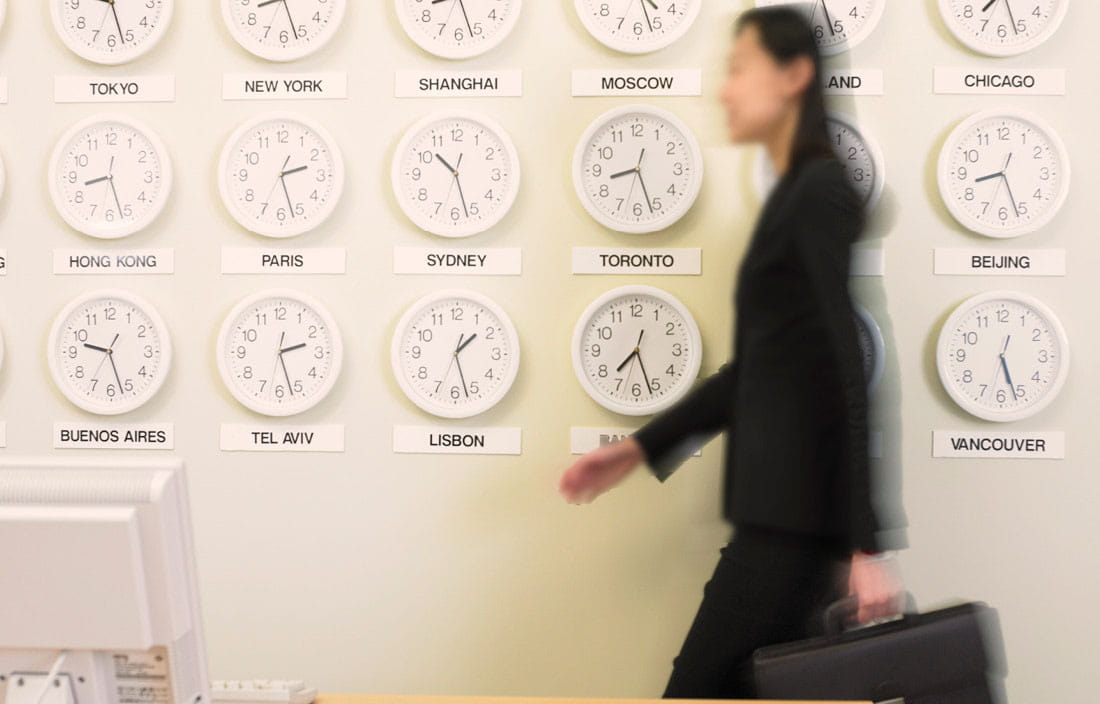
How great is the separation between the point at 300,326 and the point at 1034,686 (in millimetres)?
2074

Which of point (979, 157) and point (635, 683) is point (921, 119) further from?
point (635, 683)

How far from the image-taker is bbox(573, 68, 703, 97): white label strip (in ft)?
7.30

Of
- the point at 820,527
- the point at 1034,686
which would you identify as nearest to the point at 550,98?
the point at 820,527

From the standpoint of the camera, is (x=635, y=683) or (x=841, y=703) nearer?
(x=841, y=703)

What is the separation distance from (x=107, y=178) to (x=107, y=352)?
17.8 inches

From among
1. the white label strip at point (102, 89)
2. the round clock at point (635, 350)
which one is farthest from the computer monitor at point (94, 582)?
the white label strip at point (102, 89)

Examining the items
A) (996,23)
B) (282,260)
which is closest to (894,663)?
(996,23)

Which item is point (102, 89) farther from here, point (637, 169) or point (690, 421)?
point (690, 421)

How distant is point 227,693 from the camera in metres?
1.27

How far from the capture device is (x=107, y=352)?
90.7 inches

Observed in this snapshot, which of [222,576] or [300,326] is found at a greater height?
[300,326]

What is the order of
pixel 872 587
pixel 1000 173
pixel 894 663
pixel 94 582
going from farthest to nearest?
1. pixel 1000 173
2. pixel 872 587
3. pixel 894 663
4. pixel 94 582

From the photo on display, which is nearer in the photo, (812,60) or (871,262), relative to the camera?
(812,60)

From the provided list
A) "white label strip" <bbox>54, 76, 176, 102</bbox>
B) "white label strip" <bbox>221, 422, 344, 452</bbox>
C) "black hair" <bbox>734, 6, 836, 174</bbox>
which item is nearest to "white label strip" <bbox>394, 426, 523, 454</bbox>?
"white label strip" <bbox>221, 422, 344, 452</bbox>
